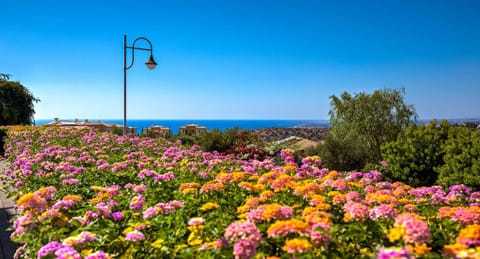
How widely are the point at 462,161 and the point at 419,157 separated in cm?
116

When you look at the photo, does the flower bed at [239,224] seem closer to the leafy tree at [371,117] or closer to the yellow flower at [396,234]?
the yellow flower at [396,234]

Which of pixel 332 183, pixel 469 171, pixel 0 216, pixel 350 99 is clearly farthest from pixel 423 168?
pixel 0 216

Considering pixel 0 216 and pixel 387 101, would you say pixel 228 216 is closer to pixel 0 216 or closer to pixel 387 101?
pixel 0 216

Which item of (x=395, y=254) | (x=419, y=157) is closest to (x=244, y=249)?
(x=395, y=254)

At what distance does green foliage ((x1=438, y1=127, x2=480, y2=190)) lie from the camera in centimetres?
579

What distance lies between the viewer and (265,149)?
10.1 m

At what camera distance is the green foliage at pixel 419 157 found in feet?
23.4

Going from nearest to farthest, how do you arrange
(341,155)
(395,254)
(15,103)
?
(395,254), (341,155), (15,103)

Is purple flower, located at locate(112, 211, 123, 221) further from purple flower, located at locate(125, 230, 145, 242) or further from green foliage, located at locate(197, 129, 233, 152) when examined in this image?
green foliage, located at locate(197, 129, 233, 152)

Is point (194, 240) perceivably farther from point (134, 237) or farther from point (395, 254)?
point (395, 254)

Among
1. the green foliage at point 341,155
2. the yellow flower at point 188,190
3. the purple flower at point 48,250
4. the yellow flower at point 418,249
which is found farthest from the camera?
the green foliage at point 341,155

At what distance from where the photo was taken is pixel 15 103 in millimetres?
23969

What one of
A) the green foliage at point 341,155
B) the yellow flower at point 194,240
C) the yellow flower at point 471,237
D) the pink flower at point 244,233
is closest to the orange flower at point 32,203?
the yellow flower at point 194,240

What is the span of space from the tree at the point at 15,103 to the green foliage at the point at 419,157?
22928 mm
